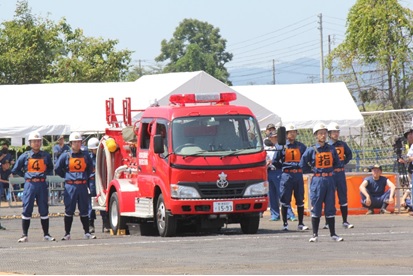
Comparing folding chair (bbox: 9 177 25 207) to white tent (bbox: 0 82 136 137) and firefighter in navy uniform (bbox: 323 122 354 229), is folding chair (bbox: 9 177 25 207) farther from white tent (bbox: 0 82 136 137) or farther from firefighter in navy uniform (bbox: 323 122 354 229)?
firefighter in navy uniform (bbox: 323 122 354 229)

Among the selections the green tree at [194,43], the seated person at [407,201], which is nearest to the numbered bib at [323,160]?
the seated person at [407,201]

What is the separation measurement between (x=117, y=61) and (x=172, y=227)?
4060cm

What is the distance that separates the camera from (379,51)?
5284 cm

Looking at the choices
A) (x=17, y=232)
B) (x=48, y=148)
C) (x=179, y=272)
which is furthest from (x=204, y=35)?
(x=179, y=272)

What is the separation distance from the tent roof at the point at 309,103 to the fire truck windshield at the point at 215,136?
51.7 feet

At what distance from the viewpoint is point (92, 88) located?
3656cm

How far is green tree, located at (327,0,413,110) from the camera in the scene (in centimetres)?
5291

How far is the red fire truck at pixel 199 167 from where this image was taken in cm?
2156

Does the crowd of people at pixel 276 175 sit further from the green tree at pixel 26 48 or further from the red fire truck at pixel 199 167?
the green tree at pixel 26 48

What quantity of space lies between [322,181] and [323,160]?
1.17ft

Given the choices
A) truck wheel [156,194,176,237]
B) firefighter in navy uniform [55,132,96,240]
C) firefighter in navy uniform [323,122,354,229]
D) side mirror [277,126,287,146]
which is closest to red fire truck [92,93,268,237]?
truck wheel [156,194,176,237]

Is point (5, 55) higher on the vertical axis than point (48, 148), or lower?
higher

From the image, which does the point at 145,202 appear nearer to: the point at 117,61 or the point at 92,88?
the point at 92,88

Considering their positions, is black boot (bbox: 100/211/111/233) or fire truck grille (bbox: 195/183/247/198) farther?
black boot (bbox: 100/211/111/233)
